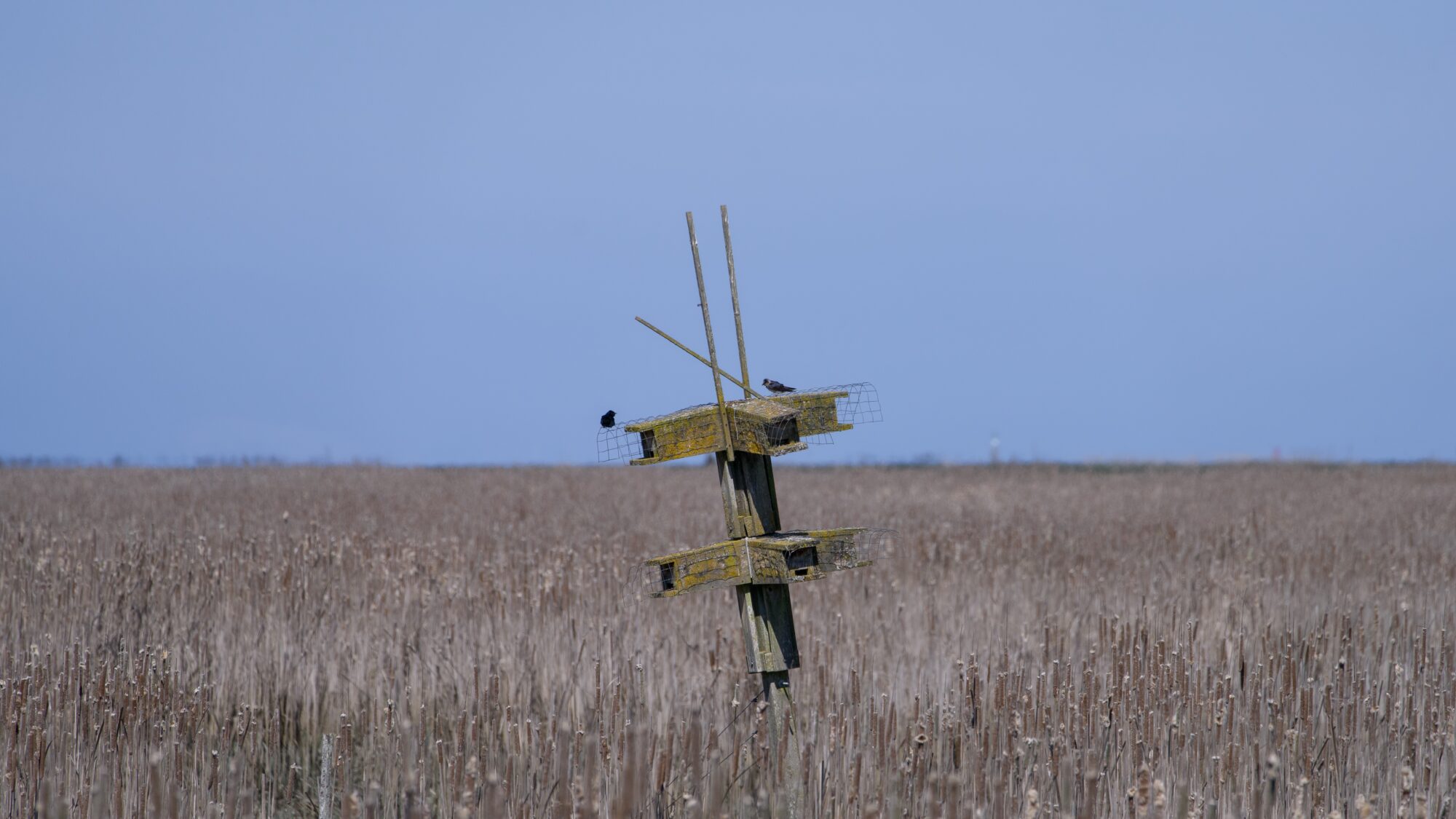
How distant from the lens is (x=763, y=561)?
149 inches

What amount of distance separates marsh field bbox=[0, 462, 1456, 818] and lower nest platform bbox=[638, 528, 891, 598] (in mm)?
548

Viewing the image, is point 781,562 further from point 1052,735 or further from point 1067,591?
point 1067,591

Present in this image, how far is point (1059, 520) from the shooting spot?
14.7 metres

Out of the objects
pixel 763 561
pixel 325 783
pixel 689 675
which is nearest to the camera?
pixel 325 783

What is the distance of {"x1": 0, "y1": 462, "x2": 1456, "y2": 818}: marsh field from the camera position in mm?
3906

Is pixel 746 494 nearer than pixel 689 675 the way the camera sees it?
Yes

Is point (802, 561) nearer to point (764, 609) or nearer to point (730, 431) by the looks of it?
point (764, 609)

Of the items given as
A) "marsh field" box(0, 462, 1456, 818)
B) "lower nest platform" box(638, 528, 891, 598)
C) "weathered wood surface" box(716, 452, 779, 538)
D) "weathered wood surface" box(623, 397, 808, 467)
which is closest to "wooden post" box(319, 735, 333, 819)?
"marsh field" box(0, 462, 1456, 818)

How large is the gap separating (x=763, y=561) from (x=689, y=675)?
7.93ft

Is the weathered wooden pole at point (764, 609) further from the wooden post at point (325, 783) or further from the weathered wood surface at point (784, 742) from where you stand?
the wooden post at point (325, 783)

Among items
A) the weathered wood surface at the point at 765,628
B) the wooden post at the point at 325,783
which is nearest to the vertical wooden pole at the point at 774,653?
the weathered wood surface at the point at 765,628

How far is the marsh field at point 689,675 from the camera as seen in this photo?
3.91 meters

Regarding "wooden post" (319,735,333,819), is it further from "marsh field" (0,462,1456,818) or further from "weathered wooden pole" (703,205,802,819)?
"weathered wooden pole" (703,205,802,819)

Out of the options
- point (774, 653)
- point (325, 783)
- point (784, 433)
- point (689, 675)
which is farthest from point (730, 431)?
point (689, 675)
